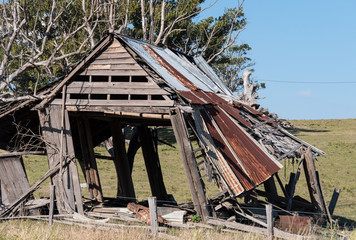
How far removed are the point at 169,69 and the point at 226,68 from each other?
4749 cm

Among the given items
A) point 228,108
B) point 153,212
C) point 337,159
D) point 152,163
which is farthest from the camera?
point 337,159

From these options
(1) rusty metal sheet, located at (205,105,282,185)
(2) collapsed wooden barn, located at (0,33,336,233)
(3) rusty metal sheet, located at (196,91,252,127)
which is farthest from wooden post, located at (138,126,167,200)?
(1) rusty metal sheet, located at (205,105,282,185)

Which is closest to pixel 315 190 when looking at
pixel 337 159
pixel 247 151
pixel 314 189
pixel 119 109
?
pixel 314 189

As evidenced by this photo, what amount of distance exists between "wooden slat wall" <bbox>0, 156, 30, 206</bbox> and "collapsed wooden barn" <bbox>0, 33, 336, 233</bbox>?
43mm

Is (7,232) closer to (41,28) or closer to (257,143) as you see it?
(257,143)

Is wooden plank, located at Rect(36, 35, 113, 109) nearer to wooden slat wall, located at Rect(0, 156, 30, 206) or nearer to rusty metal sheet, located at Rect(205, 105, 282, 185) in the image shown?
wooden slat wall, located at Rect(0, 156, 30, 206)

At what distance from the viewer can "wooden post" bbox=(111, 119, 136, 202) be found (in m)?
17.5

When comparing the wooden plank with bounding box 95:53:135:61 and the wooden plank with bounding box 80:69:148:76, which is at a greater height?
the wooden plank with bounding box 95:53:135:61

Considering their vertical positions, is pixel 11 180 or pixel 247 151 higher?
pixel 247 151

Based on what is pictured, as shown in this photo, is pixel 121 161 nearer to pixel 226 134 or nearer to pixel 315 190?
pixel 226 134

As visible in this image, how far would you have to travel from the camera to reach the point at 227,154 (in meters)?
12.7

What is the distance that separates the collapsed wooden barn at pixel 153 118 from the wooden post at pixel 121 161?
0.84m

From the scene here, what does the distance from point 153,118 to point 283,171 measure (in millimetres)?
18871

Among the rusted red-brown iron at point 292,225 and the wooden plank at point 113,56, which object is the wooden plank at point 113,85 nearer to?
the wooden plank at point 113,56
